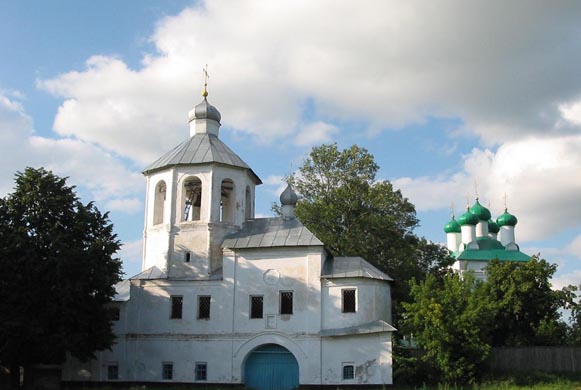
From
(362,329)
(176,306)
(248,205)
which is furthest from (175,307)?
(362,329)

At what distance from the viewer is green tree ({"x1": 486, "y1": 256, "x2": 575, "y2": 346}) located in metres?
27.6

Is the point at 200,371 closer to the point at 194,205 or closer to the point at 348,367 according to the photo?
the point at 348,367

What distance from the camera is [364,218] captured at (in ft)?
95.6

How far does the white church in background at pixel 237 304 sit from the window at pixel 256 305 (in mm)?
37

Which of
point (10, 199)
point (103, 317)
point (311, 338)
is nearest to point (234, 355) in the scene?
point (311, 338)

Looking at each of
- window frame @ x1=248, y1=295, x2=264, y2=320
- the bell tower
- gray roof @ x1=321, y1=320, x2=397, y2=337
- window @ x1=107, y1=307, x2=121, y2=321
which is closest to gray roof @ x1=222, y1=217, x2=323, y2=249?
the bell tower

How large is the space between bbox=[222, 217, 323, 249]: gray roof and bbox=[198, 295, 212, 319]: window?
210 centimetres

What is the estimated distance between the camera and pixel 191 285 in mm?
23797

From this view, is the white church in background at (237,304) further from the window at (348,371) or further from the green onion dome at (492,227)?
the green onion dome at (492,227)

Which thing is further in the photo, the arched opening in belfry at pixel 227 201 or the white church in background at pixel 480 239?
the white church in background at pixel 480 239

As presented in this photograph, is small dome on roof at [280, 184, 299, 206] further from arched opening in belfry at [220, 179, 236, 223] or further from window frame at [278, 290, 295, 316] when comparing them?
window frame at [278, 290, 295, 316]

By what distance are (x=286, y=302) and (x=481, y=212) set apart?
32550 mm

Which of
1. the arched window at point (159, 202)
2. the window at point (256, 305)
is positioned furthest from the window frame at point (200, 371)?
the arched window at point (159, 202)

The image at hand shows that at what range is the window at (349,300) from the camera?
22681mm
